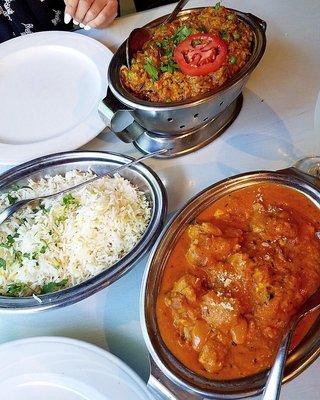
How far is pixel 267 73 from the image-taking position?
6.26 ft

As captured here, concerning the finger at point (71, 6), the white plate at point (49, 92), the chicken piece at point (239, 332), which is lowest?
the chicken piece at point (239, 332)

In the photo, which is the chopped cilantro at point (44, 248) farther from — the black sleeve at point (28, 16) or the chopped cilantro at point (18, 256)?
the black sleeve at point (28, 16)

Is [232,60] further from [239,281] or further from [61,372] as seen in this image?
[61,372]

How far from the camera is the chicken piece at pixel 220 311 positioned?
3.71 ft

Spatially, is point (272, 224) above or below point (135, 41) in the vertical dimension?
below

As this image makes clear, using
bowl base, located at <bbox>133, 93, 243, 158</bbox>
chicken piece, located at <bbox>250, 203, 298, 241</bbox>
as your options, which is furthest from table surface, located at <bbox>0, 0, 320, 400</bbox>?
chicken piece, located at <bbox>250, 203, 298, 241</bbox>

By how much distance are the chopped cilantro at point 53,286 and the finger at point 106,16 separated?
123cm

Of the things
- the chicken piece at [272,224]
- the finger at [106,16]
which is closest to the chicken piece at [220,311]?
the chicken piece at [272,224]

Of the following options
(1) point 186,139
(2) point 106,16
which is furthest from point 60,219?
(2) point 106,16

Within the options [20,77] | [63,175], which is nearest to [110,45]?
[20,77]

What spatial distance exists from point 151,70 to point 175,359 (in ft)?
2.97

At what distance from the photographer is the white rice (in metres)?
1.43

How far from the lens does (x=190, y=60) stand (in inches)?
61.4

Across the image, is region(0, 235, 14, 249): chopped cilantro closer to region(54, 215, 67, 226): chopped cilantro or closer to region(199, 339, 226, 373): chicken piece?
region(54, 215, 67, 226): chopped cilantro
